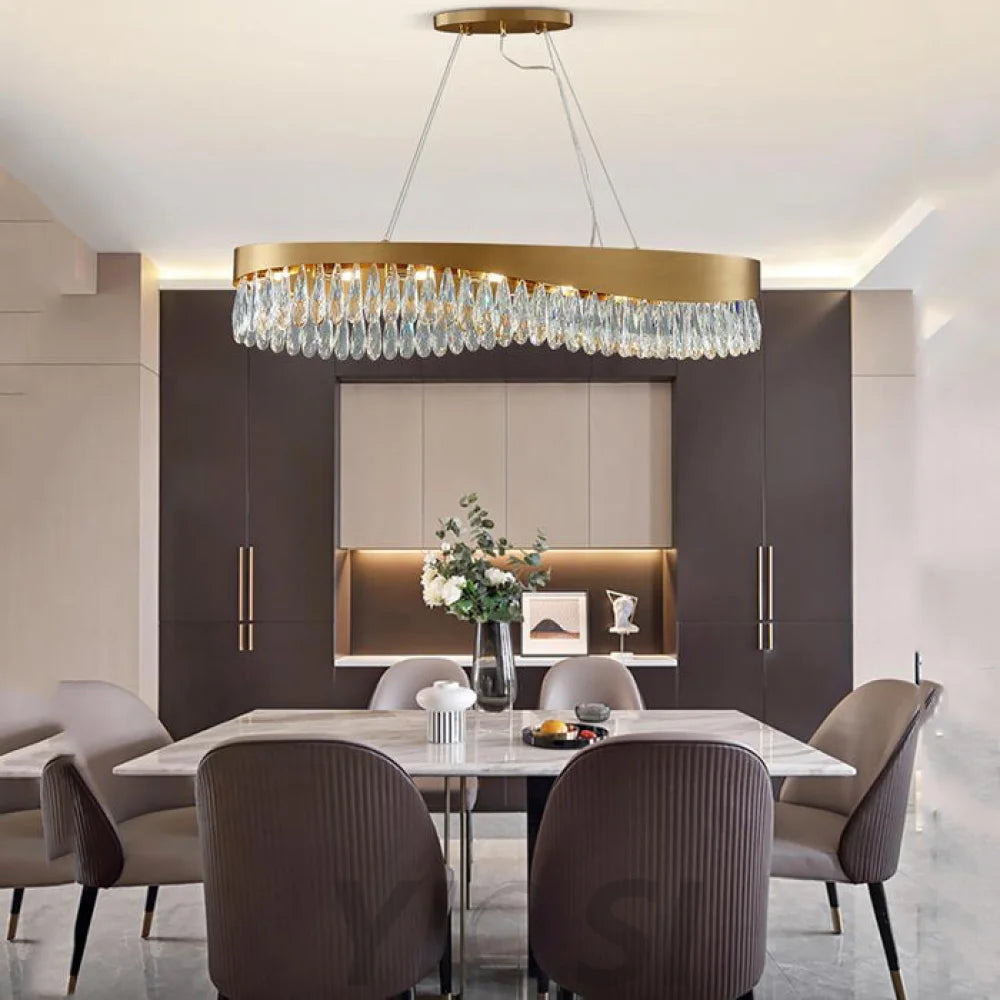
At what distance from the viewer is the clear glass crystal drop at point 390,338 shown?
140 inches

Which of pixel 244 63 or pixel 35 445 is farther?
pixel 35 445

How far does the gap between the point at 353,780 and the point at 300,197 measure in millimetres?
2857

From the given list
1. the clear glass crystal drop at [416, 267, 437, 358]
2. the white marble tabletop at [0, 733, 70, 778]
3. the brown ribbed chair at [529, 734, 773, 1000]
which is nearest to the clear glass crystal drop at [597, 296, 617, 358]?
the clear glass crystal drop at [416, 267, 437, 358]

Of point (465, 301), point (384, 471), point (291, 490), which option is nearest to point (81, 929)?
point (465, 301)

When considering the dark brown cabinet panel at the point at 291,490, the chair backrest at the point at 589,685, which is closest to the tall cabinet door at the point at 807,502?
the chair backrest at the point at 589,685

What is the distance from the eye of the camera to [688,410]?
19.1ft

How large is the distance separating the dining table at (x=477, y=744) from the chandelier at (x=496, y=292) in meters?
1.12

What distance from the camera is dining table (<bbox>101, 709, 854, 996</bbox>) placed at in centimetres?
292

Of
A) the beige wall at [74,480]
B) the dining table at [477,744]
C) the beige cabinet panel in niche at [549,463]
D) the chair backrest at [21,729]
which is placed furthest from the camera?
the beige cabinet panel in niche at [549,463]

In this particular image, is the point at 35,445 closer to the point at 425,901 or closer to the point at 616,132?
the point at 616,132

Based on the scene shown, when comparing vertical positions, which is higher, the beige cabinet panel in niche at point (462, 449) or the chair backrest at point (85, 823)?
the beige cabinet panel in niche at point (462, 449)

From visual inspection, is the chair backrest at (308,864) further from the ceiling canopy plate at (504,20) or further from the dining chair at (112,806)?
the ceiling canopy plate at (504,20)

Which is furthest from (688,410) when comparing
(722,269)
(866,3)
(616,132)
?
(866,3)

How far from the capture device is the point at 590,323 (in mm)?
3480
